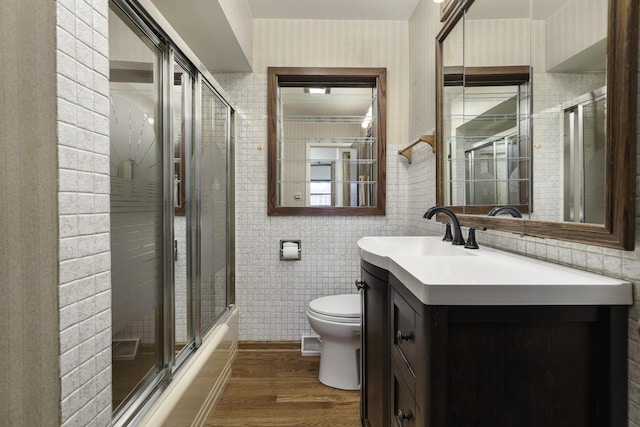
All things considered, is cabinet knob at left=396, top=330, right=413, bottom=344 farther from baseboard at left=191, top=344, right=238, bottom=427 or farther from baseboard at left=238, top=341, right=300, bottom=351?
baseboard at left=238, top=341, right=300, bottom=351

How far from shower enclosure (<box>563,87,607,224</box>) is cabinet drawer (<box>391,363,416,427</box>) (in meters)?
0.65

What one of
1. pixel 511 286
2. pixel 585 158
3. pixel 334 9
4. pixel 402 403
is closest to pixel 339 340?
pixel 402 403

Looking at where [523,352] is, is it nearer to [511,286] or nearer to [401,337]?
[511,286]

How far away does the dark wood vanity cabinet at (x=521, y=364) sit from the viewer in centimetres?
76

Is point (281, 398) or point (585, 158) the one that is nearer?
point (585, 158)

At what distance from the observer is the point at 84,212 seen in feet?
2.66

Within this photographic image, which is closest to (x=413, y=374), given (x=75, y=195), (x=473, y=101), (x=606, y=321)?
(x=606, y=321)

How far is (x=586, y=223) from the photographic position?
909 mm

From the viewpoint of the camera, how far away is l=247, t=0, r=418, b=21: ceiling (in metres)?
2.35

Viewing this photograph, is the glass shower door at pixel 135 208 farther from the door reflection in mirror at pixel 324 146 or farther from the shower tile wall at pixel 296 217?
the door reflection in mirror at pixel 324 146

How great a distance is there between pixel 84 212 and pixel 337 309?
1475 millimetres

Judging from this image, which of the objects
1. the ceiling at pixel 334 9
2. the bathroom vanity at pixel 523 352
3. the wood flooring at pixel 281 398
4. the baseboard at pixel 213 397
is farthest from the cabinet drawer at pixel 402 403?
the ceiling at pixel 334 9

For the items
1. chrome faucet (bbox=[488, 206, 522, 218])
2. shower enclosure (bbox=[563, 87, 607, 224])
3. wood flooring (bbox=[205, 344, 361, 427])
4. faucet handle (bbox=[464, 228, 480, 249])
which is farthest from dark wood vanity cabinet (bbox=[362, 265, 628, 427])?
wood flooring (bbox=[205, 344, 361, 427])

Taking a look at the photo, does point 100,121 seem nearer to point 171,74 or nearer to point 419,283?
point 171,74
